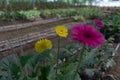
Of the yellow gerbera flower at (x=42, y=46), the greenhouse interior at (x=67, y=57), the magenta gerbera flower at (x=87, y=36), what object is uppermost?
the magenta gerbera flower at (x=87, y=36)

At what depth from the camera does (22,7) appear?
1557cm

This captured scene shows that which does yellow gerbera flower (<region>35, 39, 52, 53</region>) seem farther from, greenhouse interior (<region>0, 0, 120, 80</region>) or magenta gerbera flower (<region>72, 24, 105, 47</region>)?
magenta gerbera flower (<region>72, 24, 105, 47</region>)

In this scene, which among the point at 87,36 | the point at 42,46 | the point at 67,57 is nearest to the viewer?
the point at 87,36

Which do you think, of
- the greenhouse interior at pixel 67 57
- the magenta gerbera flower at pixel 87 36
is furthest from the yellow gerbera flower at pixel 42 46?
the magenta gerbera flower at pixel 87 36

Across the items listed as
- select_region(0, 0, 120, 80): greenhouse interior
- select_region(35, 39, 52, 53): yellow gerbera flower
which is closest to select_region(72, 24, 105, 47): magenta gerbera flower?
select_region(0, 0, 120, 80): greenhouse interior

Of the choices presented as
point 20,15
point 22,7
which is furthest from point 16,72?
point 22,7

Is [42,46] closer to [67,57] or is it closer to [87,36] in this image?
[87,36]

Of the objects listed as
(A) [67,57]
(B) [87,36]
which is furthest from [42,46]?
(A) [67,57]

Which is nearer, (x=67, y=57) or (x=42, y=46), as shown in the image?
(x=42, y=46)

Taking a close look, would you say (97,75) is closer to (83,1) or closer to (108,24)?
(108,24)

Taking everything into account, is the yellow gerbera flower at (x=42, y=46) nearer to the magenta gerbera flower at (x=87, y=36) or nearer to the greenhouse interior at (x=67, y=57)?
the greenhouse interior at (x=67, y=57)

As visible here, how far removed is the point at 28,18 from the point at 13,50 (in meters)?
6.61

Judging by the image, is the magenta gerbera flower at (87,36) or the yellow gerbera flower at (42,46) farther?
the yellow gerbera flower at (42,46)

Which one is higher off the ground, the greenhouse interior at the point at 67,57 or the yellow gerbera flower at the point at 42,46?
the yellow gerbera flower at the point at 42,46
